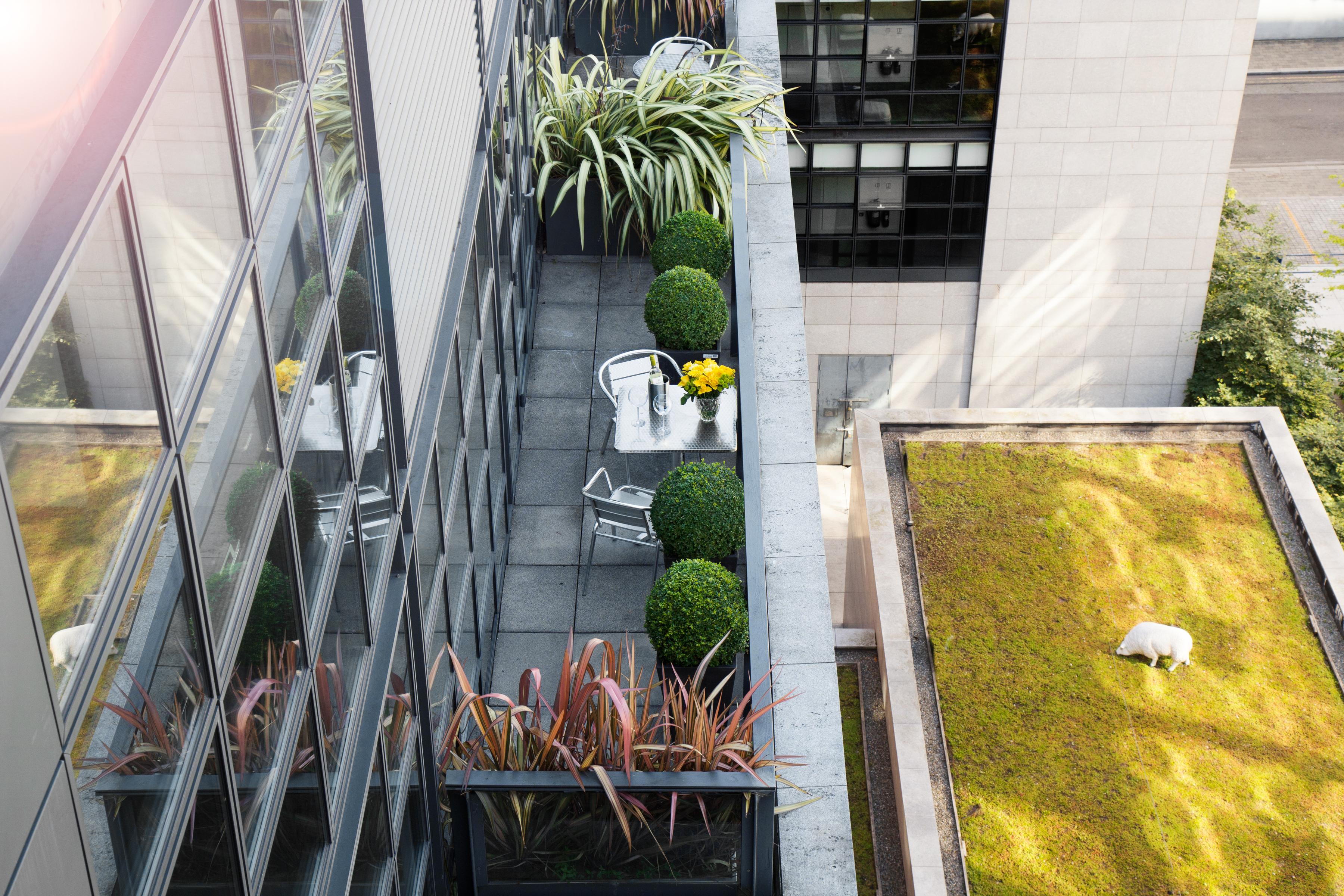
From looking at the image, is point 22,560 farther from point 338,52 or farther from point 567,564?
point 567,564

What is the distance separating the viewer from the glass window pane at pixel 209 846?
2.40 metres

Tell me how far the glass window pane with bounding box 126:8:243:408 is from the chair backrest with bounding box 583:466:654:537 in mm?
3934

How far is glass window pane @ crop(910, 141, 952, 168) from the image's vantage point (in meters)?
17.2

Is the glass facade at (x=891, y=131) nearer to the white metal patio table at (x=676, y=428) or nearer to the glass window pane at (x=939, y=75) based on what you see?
the glass window pane at (x=939, y=75)

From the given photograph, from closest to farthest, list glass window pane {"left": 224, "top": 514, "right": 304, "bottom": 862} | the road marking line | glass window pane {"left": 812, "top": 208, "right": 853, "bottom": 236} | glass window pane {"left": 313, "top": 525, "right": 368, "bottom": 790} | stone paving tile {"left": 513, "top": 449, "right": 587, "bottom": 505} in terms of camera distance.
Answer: glass window pane {"left": 224, "top": 514, "right": 304, "bottom": 862} → glass window pane {"left": 313, "top": 525, "right": 368, "bottom": 790} → stone paving tile {"left": 513, "top": 449, "right": 587, "bottom": 505} → glass window pane {"left": 812, "top": 208, "right": 853, "bottom": 236} → the road marking line

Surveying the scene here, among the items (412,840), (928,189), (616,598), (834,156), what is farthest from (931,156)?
(412,840)

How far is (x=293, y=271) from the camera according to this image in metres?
2.98

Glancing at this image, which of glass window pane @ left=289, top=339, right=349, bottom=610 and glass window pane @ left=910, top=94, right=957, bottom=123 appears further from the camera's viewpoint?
glass window pane @ left=910, top=94, right=957, bottom=123

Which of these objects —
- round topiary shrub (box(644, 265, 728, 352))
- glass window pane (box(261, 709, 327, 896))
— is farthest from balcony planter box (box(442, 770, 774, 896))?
round topiary shrub (box(644, 265, 728, 352))

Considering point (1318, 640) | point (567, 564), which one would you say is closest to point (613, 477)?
point (567, 564)

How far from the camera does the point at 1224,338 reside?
59.6 feet

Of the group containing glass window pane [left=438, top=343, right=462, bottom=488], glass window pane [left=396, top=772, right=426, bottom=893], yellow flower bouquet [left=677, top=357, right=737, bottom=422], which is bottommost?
glass window pane [left=396, top=772, right=426, bottom=893]

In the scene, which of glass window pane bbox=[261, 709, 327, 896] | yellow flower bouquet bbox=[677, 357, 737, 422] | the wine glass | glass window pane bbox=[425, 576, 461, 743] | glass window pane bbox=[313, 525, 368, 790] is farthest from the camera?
the wine glass

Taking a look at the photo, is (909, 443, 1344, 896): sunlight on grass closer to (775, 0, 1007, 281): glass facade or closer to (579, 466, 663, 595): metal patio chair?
(775, 0, 1007, 281): glass facade
